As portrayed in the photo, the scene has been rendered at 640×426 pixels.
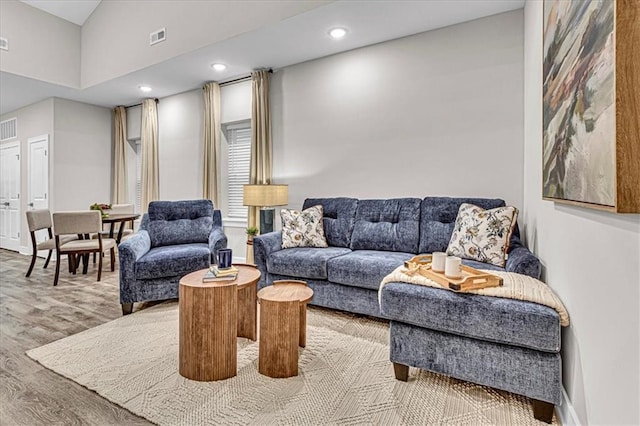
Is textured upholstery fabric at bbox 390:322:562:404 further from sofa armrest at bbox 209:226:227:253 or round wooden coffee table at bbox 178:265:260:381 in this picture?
sofa armrest at bbox 209:226:227:253

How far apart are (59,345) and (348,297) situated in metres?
2.16

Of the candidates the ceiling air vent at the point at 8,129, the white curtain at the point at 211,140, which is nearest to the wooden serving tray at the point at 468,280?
the white curtain at the point at 211,140

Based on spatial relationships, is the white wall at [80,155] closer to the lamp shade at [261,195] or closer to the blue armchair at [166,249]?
the blue armchair at [166,249]

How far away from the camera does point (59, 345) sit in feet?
7.70

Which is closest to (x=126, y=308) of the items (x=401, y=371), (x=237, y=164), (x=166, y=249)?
(x=166, y=249)

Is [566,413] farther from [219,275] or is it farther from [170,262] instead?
[170,262]

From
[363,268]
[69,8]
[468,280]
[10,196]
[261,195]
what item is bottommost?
[363,268]

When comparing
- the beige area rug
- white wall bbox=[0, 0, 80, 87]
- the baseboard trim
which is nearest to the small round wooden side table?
the beige area rug

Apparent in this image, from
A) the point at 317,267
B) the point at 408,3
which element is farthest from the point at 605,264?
the point at 408,3

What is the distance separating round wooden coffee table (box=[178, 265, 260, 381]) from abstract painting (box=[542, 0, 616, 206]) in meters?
1.79

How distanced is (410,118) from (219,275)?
8.51 ft

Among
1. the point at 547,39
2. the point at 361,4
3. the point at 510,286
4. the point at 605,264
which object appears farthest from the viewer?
the point at 361,4

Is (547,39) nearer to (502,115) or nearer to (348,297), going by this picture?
(502,115)

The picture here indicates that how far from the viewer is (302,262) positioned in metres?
2.90
